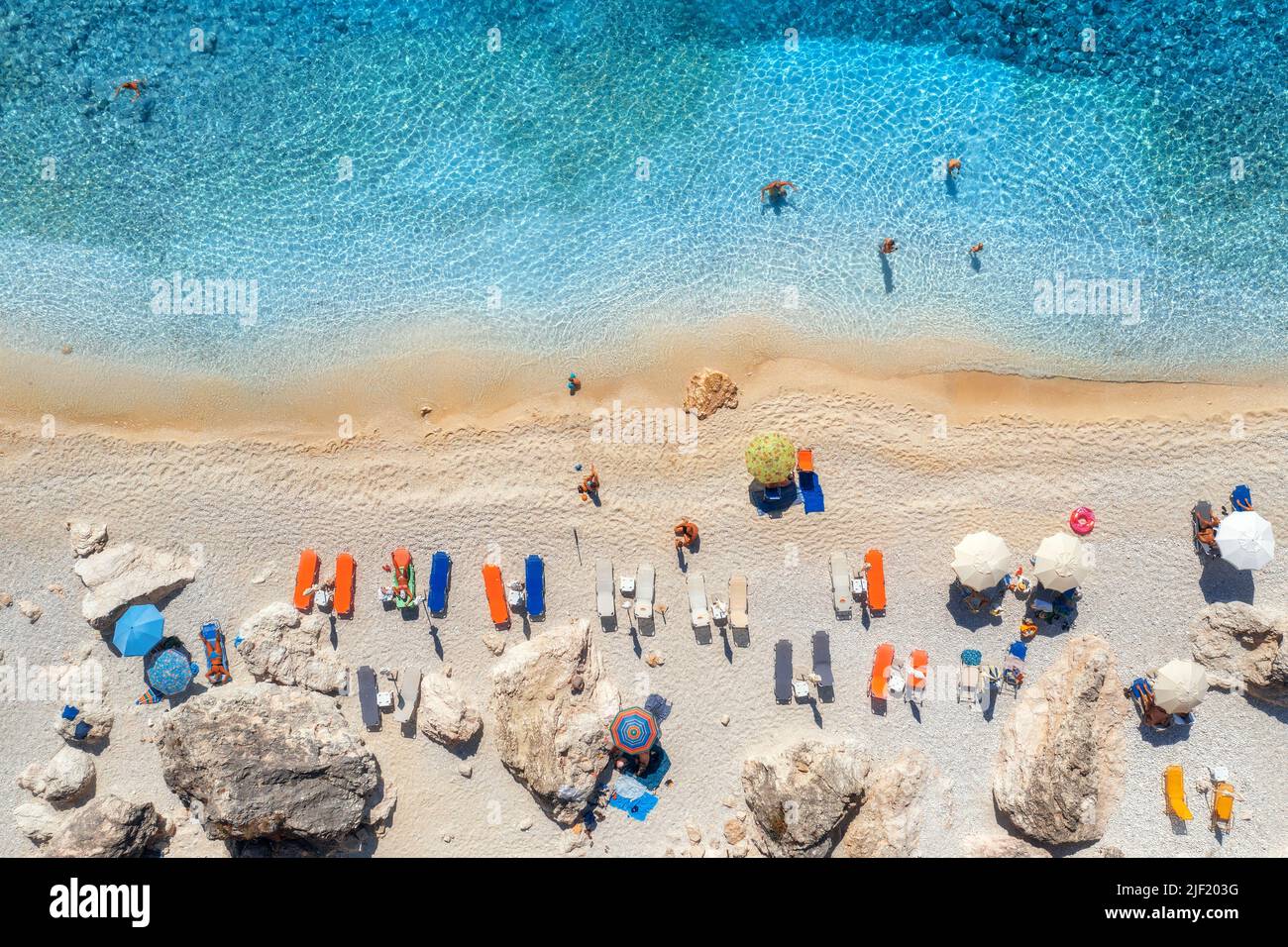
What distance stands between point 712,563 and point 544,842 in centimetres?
757

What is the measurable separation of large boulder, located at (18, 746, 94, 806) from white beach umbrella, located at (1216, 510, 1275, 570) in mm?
26090

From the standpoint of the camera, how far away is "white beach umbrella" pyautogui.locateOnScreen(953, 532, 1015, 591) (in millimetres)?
17188

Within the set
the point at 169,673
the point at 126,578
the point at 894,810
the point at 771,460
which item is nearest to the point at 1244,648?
the point at 894,810

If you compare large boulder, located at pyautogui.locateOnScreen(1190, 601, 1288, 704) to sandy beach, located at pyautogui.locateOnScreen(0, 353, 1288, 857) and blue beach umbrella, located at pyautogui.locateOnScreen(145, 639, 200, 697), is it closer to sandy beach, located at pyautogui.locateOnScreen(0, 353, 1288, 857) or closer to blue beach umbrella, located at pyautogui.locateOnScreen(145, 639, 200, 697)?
sandy beach, located at pyautogui.locateOnScreen(0, 353, 1288, 857)

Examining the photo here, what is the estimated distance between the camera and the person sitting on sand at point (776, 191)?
18.8m

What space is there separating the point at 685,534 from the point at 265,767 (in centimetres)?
1062

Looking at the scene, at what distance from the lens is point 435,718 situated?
59.5ft

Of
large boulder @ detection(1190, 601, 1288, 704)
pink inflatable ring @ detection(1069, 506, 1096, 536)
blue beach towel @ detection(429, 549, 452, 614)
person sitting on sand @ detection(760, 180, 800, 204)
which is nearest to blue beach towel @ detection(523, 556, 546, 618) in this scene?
blue beach towel @ detection(429, 549, 452, 614)

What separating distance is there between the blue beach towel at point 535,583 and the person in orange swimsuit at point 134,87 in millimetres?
14656

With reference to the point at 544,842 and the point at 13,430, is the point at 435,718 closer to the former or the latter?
the point at 544,842
